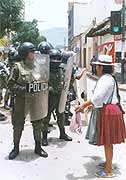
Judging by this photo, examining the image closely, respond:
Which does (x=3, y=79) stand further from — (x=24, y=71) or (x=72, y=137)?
(x=24, y=71)

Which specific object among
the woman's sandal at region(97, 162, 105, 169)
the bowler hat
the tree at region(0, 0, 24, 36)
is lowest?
the woman's sandal at region(97, 162, 105, 169)

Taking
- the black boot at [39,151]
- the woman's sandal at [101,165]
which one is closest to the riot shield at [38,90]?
the black boot at [39,151]

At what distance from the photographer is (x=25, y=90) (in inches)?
254

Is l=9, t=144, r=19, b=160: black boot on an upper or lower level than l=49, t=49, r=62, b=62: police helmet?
lower

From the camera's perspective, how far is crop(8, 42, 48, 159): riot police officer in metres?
6.45

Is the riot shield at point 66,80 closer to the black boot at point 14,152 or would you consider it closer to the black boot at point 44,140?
the black boot at point 44,140

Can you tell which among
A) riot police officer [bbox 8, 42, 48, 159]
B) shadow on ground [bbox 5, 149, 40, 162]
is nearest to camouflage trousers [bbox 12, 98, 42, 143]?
riot police officer [bbox 8, 42, 48, 159]

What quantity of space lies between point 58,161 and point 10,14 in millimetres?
11200

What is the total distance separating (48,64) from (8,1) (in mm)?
10131

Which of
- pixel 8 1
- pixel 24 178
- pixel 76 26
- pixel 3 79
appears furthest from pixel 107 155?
pixel 76 26

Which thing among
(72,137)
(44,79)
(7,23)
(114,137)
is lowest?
(72,137)

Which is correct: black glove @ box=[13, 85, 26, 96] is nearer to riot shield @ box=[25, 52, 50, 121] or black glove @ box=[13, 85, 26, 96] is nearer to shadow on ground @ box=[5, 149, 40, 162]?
riot shield @ box=[25, 52, 50, 121]

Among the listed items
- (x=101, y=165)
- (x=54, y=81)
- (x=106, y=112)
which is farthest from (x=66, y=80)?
(x=106, y=112)

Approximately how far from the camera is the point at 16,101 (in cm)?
667
